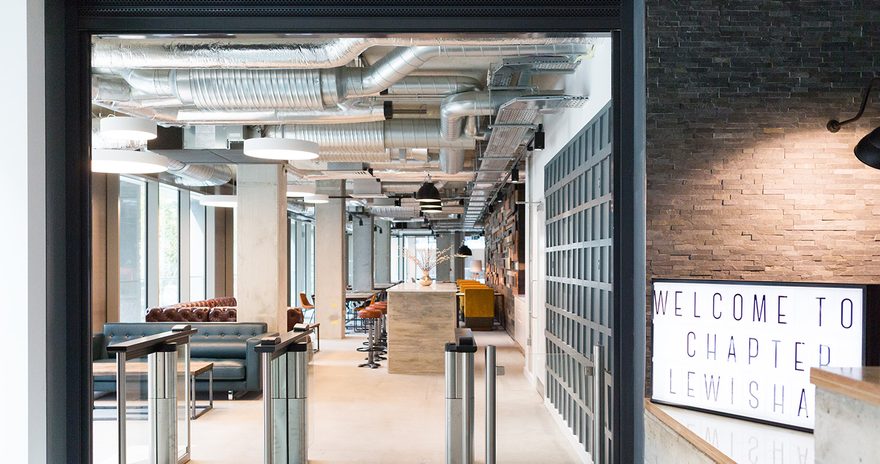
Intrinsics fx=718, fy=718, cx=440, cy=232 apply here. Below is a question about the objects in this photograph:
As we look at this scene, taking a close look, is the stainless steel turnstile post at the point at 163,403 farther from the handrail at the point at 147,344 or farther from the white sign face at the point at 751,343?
the white sign face at the point at 751,343

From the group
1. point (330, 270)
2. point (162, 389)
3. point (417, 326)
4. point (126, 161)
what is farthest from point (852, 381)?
point (330, 270)

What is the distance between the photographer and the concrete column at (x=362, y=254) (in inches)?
947

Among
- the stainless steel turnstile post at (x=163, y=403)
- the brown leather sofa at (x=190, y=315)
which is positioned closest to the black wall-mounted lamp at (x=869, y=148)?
the stainless steel turnstile post at (x=163, y=403)

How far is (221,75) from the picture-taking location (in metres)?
6.25

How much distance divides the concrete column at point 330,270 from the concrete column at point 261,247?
14.1 ft

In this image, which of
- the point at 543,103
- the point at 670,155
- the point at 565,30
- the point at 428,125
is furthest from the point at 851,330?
the point at 428,125

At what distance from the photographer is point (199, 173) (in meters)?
11.2

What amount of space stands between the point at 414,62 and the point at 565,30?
2.69m

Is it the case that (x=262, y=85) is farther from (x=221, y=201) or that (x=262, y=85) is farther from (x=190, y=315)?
(x=221, y=201)

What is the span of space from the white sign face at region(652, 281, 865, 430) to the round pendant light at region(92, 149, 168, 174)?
4226 mm

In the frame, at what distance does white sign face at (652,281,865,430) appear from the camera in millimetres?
2436

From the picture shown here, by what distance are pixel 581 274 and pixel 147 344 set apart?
10.7 feet

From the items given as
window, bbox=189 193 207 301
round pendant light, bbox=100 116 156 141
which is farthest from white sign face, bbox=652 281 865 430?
window, bbox=189 193 207 301

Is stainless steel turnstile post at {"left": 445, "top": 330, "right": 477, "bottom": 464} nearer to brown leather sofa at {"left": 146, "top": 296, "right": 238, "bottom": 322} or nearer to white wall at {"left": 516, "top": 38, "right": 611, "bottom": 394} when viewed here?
white wall at {"left": 516, "top": 38, "right": 611, "bottom": 394}
